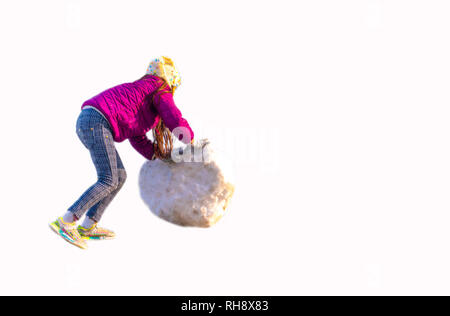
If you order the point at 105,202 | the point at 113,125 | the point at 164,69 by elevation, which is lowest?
the point at 105,202

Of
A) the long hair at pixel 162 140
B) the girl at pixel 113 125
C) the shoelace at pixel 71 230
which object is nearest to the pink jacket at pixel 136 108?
the girl at pixel 113 125

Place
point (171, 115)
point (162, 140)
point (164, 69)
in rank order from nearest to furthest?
point (171, 115) < point (164, 69) < point (162, 140)

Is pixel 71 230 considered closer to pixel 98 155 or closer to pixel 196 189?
pixel 98 155

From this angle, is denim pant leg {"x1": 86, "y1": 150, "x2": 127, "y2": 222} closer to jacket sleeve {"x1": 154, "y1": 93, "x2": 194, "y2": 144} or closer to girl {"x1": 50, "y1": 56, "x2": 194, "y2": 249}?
girl {"x1": 50, "y1": 56, "x2": 194, "y2": 249}

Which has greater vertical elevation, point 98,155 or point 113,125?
point 113,125

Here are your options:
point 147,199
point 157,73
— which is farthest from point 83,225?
point 157,73

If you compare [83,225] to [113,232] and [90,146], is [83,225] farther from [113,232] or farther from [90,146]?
[90,146]

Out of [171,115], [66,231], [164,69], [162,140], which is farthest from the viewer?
[162,140]

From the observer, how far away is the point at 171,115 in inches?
159

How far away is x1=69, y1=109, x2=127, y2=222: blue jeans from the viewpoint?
3.95m

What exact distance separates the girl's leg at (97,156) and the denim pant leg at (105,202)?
21cm

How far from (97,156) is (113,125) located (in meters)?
0.30

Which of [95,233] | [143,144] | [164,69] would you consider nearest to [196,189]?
[143,144]

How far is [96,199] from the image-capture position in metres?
3.98
